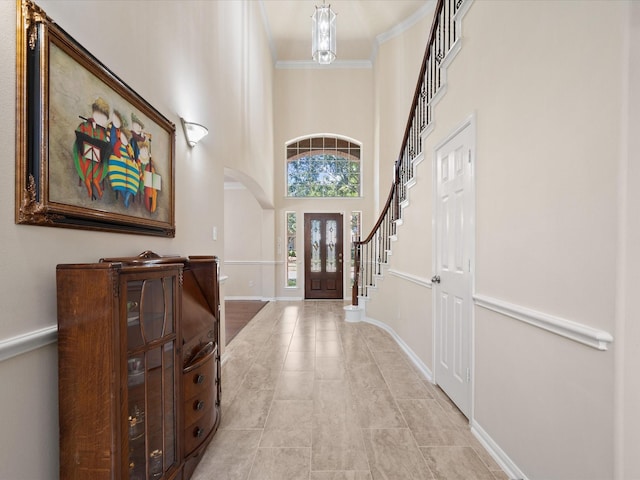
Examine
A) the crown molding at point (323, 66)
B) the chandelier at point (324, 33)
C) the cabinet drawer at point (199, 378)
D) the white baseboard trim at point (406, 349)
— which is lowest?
the white baseboard trim at point (406, 349)

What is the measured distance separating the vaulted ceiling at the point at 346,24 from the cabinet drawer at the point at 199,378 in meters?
6.28

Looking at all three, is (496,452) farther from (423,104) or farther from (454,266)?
(423,104)

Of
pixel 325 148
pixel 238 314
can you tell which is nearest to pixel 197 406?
pixel 238 314

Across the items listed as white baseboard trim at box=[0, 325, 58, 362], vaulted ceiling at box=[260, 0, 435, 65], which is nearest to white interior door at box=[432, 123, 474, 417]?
white baseboard trim at box=[0, 325, 58, 362]

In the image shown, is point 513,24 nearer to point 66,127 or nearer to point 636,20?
point 636,20

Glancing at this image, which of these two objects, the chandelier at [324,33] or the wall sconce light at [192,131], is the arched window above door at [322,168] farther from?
the wall sconce light at [192,131]

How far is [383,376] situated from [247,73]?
4.51 meters

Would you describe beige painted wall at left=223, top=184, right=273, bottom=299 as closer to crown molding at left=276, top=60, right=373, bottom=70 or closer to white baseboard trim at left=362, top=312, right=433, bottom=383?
crown molding at left=276, top=60, right=373, bottom=70

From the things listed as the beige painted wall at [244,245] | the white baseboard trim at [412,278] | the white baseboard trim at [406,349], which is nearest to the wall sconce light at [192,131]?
the white baseboard trim at [412,278]

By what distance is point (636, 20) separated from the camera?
109 centimetres

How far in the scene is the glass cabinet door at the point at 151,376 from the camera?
130 centimetres

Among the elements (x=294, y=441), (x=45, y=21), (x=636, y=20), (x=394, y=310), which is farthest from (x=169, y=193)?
(x=394, y=310)

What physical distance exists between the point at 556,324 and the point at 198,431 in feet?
6.12

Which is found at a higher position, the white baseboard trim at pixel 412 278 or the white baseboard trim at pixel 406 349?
the white baseboard trim at pixel 412 278
